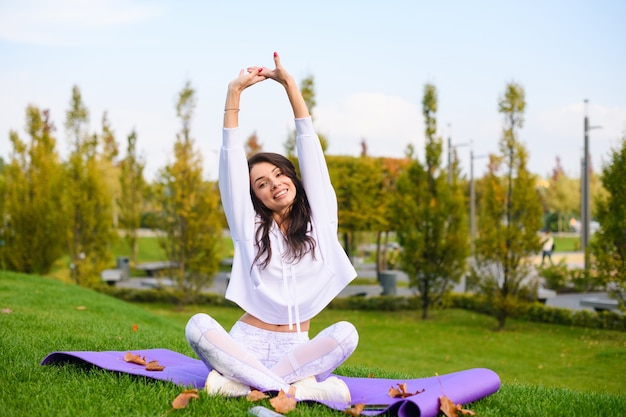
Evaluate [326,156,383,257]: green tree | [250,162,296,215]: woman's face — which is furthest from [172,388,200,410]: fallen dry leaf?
[326,156,383,257]: green tree

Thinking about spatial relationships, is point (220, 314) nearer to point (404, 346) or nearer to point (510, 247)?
point (404, 346)

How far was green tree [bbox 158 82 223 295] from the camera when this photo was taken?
16000 millimetres

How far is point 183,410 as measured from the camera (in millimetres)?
3377

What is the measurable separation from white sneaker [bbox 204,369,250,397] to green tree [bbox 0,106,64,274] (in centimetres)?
1421

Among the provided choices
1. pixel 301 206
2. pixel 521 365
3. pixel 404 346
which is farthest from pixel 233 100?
pixel 404 346

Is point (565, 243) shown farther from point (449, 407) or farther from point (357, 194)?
point (449, 407)

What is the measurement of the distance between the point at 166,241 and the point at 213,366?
1318 centimetres

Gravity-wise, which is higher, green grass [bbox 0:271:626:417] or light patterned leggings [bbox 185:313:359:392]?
light patterned leggings [bbox 185:313:359:392]

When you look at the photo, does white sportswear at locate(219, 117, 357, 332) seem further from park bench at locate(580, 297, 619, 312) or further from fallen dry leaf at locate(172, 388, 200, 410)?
park bench at locate(580, 297, 619, 312)

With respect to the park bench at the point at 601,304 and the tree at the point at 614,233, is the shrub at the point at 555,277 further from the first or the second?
the tree at the point at 614,233

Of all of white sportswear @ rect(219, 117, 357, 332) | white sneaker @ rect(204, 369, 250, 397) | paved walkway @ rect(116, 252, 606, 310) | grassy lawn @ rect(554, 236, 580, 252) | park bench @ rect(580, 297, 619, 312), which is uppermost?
white sportswear @ rect(219, 117, 357, 332)

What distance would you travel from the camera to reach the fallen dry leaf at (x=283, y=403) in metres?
3.41

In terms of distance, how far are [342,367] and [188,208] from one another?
36.5 feet

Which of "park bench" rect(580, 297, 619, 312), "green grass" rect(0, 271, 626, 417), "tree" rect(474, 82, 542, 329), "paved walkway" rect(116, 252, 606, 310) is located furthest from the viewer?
"paved walkway" rect(116, 252, 606, 310)
